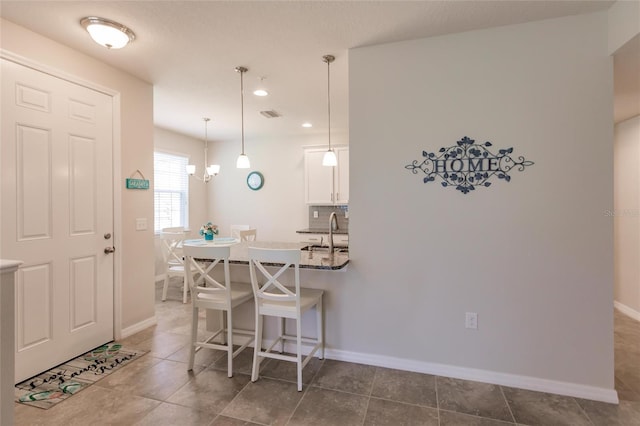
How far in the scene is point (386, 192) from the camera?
102 inches

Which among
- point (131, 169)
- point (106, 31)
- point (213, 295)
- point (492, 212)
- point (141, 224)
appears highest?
point (106, 31)

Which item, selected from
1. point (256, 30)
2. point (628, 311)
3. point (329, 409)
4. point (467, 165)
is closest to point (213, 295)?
point (329, 409)

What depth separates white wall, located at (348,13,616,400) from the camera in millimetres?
2168

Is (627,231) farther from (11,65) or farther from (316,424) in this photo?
(11,65)

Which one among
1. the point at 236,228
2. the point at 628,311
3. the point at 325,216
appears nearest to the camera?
the point at 628,311

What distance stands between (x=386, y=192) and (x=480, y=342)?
4.42ft

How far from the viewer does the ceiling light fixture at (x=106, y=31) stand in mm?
2232

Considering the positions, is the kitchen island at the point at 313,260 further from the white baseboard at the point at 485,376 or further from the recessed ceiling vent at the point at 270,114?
the recessed ceiling vent at the point at 270,114

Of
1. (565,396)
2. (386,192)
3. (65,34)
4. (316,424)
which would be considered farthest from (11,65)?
(565,396)

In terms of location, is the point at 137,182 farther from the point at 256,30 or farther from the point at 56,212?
the point at 256,30

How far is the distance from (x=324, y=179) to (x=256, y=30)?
3096 millimetres

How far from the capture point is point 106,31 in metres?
2.25

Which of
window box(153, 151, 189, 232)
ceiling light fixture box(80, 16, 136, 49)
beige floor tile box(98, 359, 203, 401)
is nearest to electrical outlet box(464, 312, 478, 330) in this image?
beige floor tile box(98, 359, 203, 401)

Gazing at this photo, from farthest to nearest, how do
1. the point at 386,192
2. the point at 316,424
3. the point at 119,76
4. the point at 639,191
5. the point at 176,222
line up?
the point at 176,222, the point at 639,191, the point at 119,76, the point at 386,192, the point at 316,424
